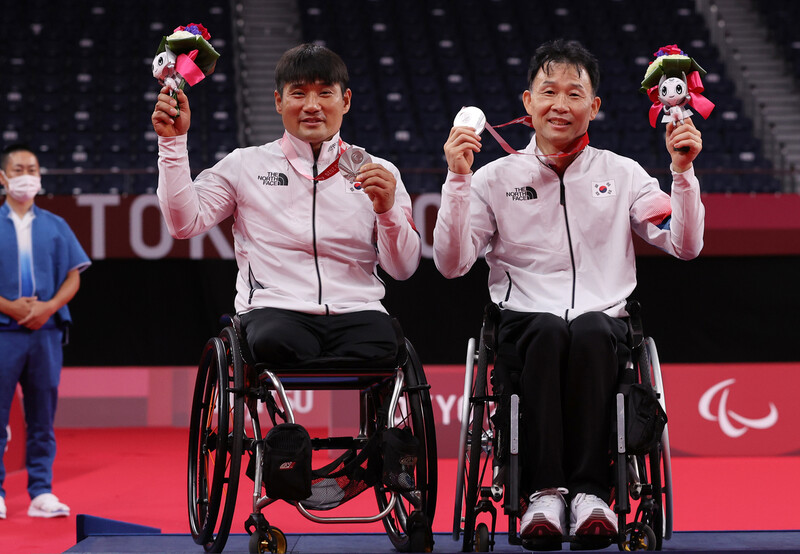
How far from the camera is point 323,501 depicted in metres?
2.36

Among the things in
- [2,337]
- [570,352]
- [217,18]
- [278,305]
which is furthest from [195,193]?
[217,18]

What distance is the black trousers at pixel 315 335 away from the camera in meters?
2.31

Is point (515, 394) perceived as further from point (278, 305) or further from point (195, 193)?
point (195, 193)

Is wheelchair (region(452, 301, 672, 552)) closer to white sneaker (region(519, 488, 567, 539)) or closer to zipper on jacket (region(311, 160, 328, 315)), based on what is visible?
white sneaker (region(519, 488, 567, 539))

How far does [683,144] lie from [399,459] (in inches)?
40.7

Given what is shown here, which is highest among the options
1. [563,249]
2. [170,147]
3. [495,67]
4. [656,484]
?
[495,67]

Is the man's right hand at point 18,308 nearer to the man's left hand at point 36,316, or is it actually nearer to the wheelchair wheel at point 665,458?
the man's left hand at point 36,316

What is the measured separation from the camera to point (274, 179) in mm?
2625

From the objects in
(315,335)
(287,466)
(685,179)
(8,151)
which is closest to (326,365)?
(315,335)

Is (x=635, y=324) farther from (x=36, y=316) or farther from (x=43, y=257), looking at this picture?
(x=43, y=257)

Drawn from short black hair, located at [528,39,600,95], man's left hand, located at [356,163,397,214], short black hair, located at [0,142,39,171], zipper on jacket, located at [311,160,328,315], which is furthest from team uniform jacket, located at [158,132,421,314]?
short black hair, located at [0,142,39,171]

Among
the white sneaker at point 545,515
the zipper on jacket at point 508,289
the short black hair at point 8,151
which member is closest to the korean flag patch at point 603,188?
the zipper on jacket at point 508,289

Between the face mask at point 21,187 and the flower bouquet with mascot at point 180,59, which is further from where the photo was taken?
the face mask at point 21,187

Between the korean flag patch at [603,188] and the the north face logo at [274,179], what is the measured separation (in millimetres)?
847
